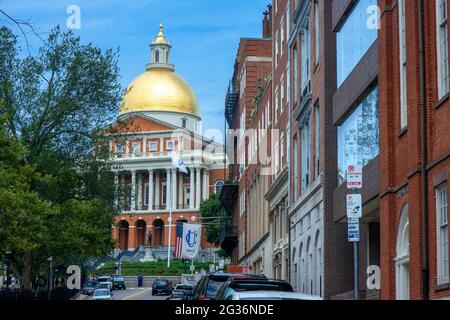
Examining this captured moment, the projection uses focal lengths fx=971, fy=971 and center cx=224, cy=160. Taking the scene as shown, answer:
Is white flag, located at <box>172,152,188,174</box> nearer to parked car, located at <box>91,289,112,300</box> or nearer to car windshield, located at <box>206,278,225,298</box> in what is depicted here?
parked car, located at <box>91,289,112,300</box>

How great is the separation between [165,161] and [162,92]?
11057mm

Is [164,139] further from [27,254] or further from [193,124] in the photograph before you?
[27,254]

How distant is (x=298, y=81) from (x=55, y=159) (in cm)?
1234

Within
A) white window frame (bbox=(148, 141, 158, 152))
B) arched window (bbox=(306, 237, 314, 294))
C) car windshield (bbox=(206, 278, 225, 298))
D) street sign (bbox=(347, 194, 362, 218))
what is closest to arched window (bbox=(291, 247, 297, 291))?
arched window (bbox=(306, 237, 314, 294))

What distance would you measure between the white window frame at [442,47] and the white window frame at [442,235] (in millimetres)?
2151

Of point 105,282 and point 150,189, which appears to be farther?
point 150,189

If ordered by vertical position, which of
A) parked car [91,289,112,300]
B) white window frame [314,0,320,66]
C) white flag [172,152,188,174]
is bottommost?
parked car [91,289,112,300]

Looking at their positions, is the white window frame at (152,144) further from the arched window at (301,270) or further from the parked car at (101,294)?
the arched window at (301,270)

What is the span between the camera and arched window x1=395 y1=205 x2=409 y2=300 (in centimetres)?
2403

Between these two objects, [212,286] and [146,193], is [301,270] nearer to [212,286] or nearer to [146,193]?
[212,286]

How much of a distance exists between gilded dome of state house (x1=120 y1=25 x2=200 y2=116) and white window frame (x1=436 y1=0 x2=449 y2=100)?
123952 millimetres

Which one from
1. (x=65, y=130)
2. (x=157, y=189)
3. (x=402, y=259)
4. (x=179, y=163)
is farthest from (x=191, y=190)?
(x=402, y=259)

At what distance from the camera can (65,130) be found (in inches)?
1863

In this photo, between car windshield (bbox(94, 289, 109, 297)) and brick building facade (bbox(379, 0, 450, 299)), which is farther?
car windshield (bbox(94, 289, 109, 297))
